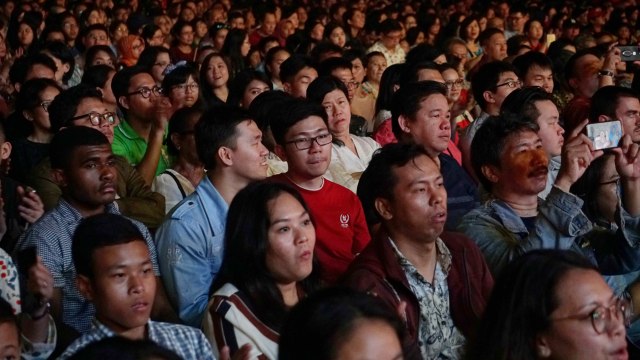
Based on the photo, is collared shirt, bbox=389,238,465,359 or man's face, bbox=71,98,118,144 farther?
man's face, bbox=71,98,118,144

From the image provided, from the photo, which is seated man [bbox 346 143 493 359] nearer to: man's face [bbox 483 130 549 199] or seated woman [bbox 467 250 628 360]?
man's face [bbox 483 130 549 199]

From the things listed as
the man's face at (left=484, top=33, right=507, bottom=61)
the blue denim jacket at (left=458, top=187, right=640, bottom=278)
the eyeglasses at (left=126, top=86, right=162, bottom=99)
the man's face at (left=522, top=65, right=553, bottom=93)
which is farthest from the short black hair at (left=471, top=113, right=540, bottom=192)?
the man's face at (left=484, top=33, right=507, bottom=61)

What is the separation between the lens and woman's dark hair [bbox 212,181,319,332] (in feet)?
8.15

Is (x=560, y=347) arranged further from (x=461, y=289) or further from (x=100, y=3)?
(x=100, y=3)

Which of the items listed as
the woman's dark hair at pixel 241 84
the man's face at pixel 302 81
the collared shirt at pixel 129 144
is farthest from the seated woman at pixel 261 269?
the man's face at pixel 302 81

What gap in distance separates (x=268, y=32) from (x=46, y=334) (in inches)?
288

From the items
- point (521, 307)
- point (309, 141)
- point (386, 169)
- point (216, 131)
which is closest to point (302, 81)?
point (309, 141)

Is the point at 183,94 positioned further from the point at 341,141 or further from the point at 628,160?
the point at 628,160

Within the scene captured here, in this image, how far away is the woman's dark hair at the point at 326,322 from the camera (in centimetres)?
178

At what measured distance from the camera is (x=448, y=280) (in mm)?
2721

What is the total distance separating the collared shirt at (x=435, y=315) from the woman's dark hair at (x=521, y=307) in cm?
56

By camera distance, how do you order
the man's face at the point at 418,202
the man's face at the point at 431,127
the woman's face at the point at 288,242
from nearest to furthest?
1. the woman's face at the point at 288,242
2. the man's face at the point at 418,202
3. the man's face at the point at 431,127

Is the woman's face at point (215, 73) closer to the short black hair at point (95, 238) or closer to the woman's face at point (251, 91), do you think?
the woman's face at point (251, 91)

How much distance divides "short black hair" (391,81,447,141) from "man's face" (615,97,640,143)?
0.79 m
